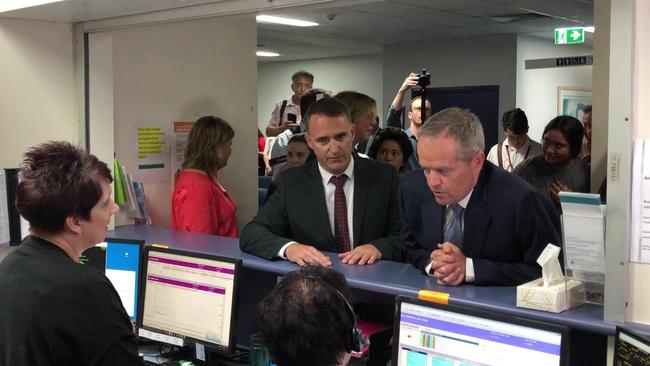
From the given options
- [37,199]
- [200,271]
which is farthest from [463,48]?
[37,199]

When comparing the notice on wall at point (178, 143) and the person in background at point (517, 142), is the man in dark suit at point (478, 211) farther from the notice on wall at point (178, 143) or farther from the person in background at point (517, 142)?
the person in background at point (517, 142)

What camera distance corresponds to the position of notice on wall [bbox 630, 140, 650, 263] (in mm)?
1645

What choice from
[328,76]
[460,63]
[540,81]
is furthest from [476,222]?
[328,76]

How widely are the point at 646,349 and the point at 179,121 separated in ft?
10.2

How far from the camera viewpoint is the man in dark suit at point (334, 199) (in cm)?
267

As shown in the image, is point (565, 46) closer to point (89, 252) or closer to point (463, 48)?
point (463, 48)

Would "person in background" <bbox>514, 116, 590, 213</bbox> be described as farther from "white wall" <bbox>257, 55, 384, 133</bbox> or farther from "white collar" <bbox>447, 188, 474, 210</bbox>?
"white wall" <bbox>257, 55, 384, 133</bbox>

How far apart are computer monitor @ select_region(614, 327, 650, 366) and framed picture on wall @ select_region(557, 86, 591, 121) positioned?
859 centimetres

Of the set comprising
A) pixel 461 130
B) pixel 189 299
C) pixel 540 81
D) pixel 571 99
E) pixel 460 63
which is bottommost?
A: pixel 189 299

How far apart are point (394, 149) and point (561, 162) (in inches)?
37.3

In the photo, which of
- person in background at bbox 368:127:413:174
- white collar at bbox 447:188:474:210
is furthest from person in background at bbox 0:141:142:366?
person in background at bbox 368:127:413:174

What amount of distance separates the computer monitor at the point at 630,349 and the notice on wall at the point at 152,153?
9.44 feet

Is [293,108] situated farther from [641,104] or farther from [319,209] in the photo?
[641,104]

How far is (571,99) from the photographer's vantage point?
31.9ft
